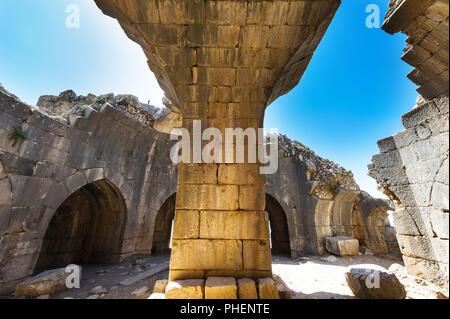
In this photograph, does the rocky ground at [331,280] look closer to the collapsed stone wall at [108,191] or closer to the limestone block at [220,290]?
the collapsed stone wall at [108,191]

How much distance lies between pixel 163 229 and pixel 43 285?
19.6 feet

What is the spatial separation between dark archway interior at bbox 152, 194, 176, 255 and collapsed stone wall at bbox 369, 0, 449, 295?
905 cm

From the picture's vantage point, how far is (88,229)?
25.4 ft

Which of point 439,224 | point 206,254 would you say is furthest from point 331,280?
point 206,254

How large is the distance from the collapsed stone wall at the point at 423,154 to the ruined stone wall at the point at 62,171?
7456 millimetres

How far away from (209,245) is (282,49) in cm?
282

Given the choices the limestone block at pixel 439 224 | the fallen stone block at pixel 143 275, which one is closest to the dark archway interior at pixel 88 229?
the fallen stone block at pixel 143 275

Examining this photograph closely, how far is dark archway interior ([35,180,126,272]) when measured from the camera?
696 cm

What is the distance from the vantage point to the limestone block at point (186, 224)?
2318mm

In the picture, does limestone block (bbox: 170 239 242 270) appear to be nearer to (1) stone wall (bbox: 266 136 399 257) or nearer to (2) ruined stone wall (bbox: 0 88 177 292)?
(2) ruined stone wall (bbox: 0 88 177 292)

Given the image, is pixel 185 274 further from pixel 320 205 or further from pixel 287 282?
pixel 320 205

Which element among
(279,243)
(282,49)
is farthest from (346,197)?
(282,49)
